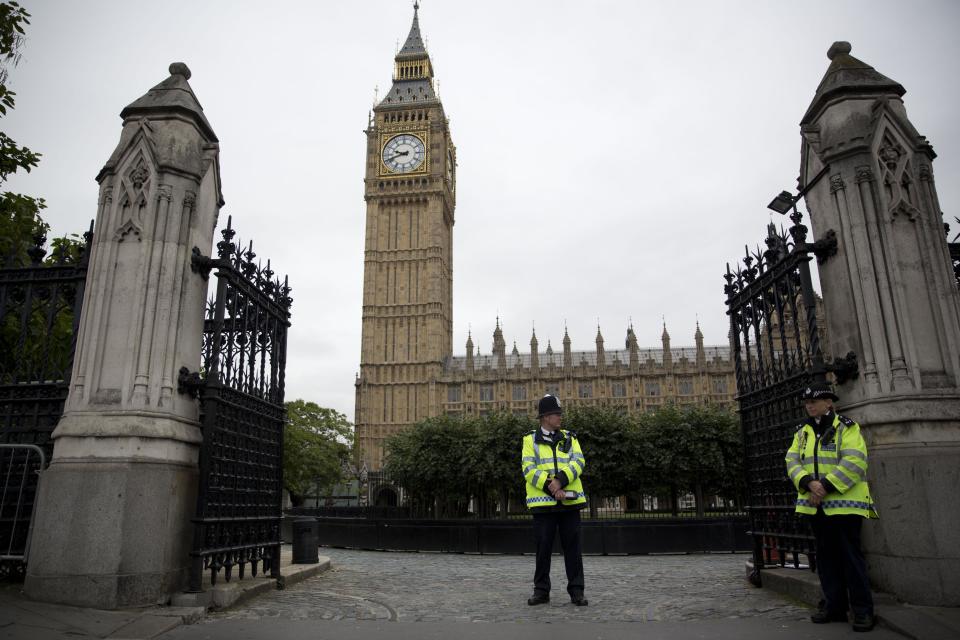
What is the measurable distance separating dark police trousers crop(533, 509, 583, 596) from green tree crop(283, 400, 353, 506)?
3707 cm

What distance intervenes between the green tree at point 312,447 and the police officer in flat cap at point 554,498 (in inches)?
1461

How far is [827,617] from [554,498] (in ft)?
7.51

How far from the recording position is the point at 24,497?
6.77m

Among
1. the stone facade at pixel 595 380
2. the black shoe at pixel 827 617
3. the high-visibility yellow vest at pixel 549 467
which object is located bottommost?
the black shoe at pixel 827 617

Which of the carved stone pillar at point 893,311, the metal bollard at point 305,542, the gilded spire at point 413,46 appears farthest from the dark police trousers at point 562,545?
the gilded spire at point 413,46

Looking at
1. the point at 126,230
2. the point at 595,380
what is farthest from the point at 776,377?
the point at 595,380

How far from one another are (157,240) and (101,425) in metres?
1.87

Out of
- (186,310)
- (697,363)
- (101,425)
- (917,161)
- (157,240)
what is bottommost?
(101,425)

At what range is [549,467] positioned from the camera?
20.0ft

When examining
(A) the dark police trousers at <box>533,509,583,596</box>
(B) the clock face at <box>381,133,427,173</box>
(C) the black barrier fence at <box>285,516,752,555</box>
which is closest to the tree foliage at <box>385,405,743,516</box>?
(C) the black barrier fence at <box>285,516,752,555</box>

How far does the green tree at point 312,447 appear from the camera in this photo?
4366 cm

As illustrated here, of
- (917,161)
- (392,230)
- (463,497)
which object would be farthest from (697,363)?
(917,161)

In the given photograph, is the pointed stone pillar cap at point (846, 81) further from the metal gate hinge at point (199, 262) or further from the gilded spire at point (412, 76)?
the gilded spire at point (412, 76)

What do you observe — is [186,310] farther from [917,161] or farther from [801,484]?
[917,161]
